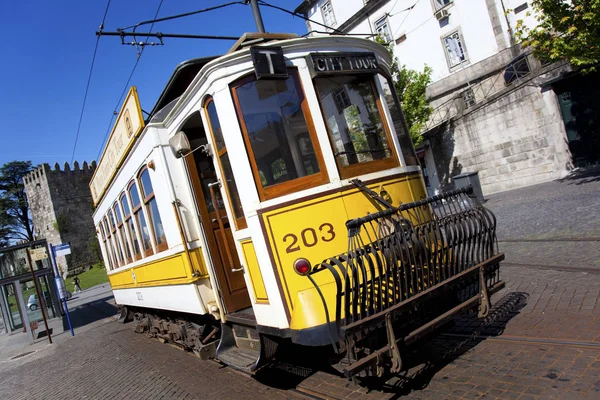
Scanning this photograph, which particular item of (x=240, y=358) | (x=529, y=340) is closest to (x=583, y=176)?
(x=529, y=340)

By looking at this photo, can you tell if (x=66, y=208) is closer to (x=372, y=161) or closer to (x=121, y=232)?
(x=121, y=232)

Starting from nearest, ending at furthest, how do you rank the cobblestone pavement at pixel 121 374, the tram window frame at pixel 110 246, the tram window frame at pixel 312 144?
the tram window frame at pixel 312 144 → the cobblestone pavement at pixel 121 374 → the tram window frame at pixel 110 246

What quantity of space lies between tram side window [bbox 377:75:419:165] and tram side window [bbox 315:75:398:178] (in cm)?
17

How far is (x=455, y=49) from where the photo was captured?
22953mm

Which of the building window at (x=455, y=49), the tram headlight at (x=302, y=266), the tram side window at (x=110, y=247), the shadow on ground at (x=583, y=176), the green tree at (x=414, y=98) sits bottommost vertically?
the shadow on ground at (x=583, y=176)

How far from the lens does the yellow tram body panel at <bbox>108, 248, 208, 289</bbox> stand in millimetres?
5203

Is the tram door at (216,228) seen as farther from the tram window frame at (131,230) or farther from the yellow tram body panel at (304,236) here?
the tram window frame at (131,230)

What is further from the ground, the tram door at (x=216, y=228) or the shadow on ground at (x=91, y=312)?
the tram door at (x=216, y=228)

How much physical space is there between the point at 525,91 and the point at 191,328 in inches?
562

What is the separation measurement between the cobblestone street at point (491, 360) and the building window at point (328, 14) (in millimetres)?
22600

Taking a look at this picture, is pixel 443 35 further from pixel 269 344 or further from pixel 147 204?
pixel 269 344

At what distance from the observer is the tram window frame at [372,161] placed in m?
3.95

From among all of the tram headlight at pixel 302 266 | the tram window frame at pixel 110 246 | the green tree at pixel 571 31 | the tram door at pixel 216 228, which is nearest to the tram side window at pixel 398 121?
the tram headlight at pixel 302 266

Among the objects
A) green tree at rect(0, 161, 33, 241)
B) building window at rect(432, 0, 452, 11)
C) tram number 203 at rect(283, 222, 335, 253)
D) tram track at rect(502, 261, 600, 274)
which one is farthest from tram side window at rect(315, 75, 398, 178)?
green tree at rect(0, 161, 33, 241)
